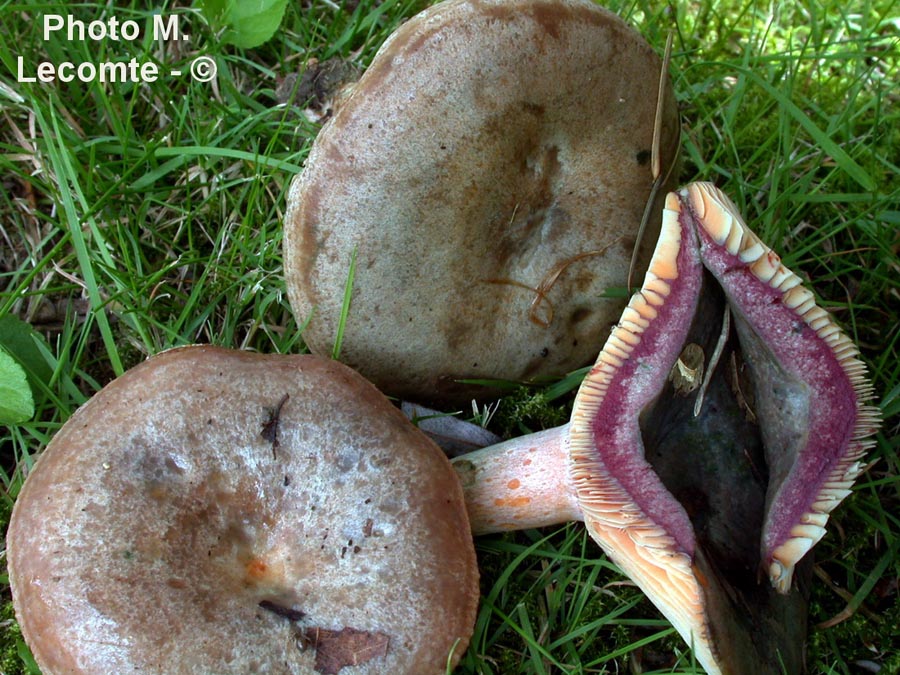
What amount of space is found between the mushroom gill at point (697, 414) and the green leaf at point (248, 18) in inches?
65.5

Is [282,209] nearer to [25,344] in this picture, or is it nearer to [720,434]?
[25,344]

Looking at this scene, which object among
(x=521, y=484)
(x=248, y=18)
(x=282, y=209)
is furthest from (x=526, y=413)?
(x=248, y=18)

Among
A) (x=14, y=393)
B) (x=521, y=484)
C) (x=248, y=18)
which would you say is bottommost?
(x=14, y=393)

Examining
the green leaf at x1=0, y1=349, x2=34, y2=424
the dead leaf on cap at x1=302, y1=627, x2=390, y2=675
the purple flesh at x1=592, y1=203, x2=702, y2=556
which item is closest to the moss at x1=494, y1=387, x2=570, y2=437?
the purple flesh at x1=592, y1=203, x2=702, y2=556

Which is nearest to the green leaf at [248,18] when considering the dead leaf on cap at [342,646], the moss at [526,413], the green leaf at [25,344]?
the green leaf at [25,344]

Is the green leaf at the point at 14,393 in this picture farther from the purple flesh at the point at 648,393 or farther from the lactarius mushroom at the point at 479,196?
the purple flesh at the point at 648,393

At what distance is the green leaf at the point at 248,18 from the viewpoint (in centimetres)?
292

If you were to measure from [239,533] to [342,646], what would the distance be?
37 cm

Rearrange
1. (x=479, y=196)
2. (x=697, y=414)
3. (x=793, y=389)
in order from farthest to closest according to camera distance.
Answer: (x=479, y=196) < (x=697, y=414) < (x=793, y=389)

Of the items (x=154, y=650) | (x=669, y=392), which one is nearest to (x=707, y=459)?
(x=669, y=392)

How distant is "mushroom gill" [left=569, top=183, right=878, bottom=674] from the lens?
1.89 meters

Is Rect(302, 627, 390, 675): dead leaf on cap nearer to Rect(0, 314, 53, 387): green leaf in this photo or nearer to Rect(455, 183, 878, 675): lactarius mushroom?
Rect(455, 183, 878, 675): lactarius mushroom

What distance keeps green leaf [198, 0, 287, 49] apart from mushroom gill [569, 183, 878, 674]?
5.46ft

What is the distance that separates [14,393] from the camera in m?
2.44
